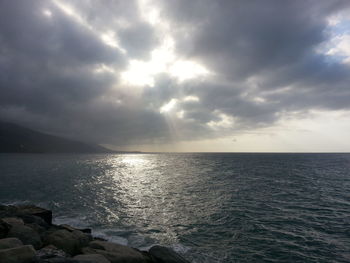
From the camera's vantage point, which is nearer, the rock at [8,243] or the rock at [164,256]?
the rock at [8,243]

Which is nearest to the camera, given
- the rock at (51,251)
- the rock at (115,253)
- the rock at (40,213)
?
the rock at (51,251)

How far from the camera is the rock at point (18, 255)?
8117 millimetres

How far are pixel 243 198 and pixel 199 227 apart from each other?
15729mm

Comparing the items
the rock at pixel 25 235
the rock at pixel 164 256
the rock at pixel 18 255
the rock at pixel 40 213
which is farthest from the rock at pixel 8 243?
the rock at pixel 40 213

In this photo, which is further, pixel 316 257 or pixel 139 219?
pixel 139 219

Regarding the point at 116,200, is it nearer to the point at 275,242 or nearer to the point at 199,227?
the point at 199,227

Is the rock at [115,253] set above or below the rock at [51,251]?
below

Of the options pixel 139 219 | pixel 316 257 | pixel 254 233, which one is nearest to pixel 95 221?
pixel 139 219

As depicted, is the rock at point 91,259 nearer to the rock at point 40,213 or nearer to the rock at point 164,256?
the rock at point 164,256

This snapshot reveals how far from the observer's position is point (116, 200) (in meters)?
34.9

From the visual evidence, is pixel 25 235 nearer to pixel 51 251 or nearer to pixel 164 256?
pixel 51 251

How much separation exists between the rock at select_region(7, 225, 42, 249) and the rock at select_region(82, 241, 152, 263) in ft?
10.6

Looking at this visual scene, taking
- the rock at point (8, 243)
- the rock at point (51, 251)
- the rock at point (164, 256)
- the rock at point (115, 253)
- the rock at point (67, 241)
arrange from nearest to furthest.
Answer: the rock at point (8, 243) < the rock at point (51, 251) < the rock at point (115, 253) < the rock at point (67, 241) < the rock at point (164, 256)

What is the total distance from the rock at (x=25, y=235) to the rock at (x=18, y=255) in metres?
4.93
